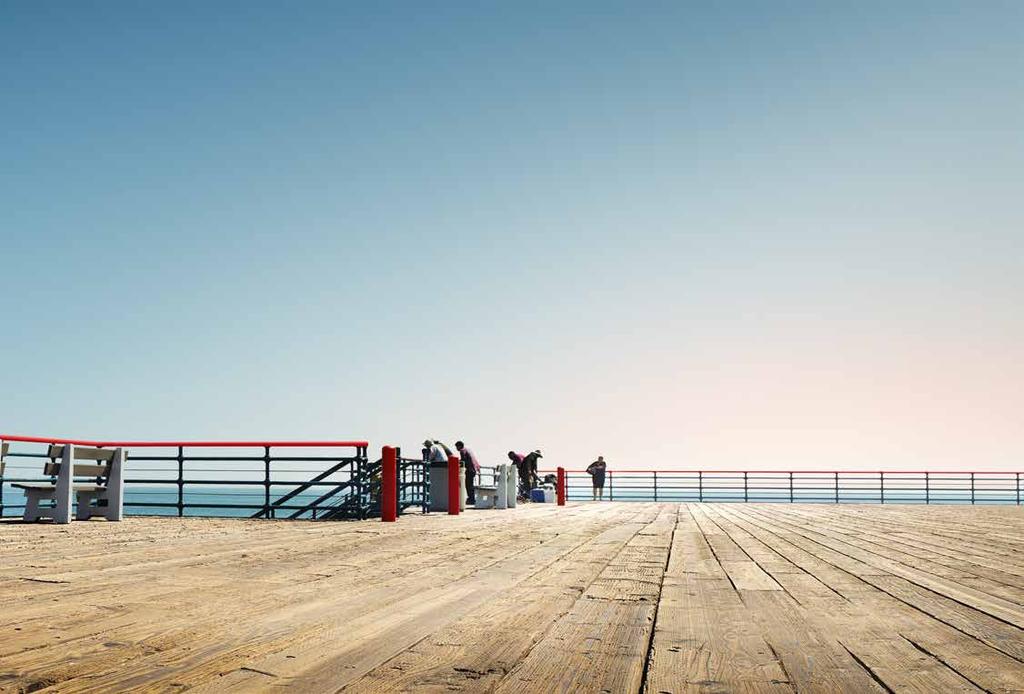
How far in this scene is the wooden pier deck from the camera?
2.22m

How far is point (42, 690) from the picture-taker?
2.04 metres

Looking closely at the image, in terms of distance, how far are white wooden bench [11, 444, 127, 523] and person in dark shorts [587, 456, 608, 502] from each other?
18.9 m

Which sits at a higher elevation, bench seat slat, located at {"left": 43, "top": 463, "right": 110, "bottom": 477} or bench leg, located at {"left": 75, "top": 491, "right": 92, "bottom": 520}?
bench seat slat, located at {"left": 43, "top": 463, "right": 110, "bottom": 477}

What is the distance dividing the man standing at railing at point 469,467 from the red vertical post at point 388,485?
567 centimetres

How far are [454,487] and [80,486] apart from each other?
6.04 m

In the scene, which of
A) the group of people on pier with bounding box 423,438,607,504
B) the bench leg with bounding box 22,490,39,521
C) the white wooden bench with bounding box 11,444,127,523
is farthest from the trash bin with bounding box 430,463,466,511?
the bench leg with bounding box 22,490,39,521

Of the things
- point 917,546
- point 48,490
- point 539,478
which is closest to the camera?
point 917,546

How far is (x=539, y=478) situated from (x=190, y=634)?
79.4ft

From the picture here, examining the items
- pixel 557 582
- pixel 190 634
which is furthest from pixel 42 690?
pixel 557 582

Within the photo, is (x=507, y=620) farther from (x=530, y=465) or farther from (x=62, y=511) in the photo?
(x=530, y=465)

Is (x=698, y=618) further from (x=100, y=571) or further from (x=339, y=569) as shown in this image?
(x=100, y=571)

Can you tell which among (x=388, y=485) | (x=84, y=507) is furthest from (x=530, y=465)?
(x=84, y=507)

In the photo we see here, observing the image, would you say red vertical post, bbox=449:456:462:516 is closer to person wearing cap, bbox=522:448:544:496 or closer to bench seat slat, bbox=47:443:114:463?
bench seat slat, bbox=47:443:114:463

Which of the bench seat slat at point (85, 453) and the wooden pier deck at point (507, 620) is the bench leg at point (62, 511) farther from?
→ the wooden pier deck at point (507, 620)
